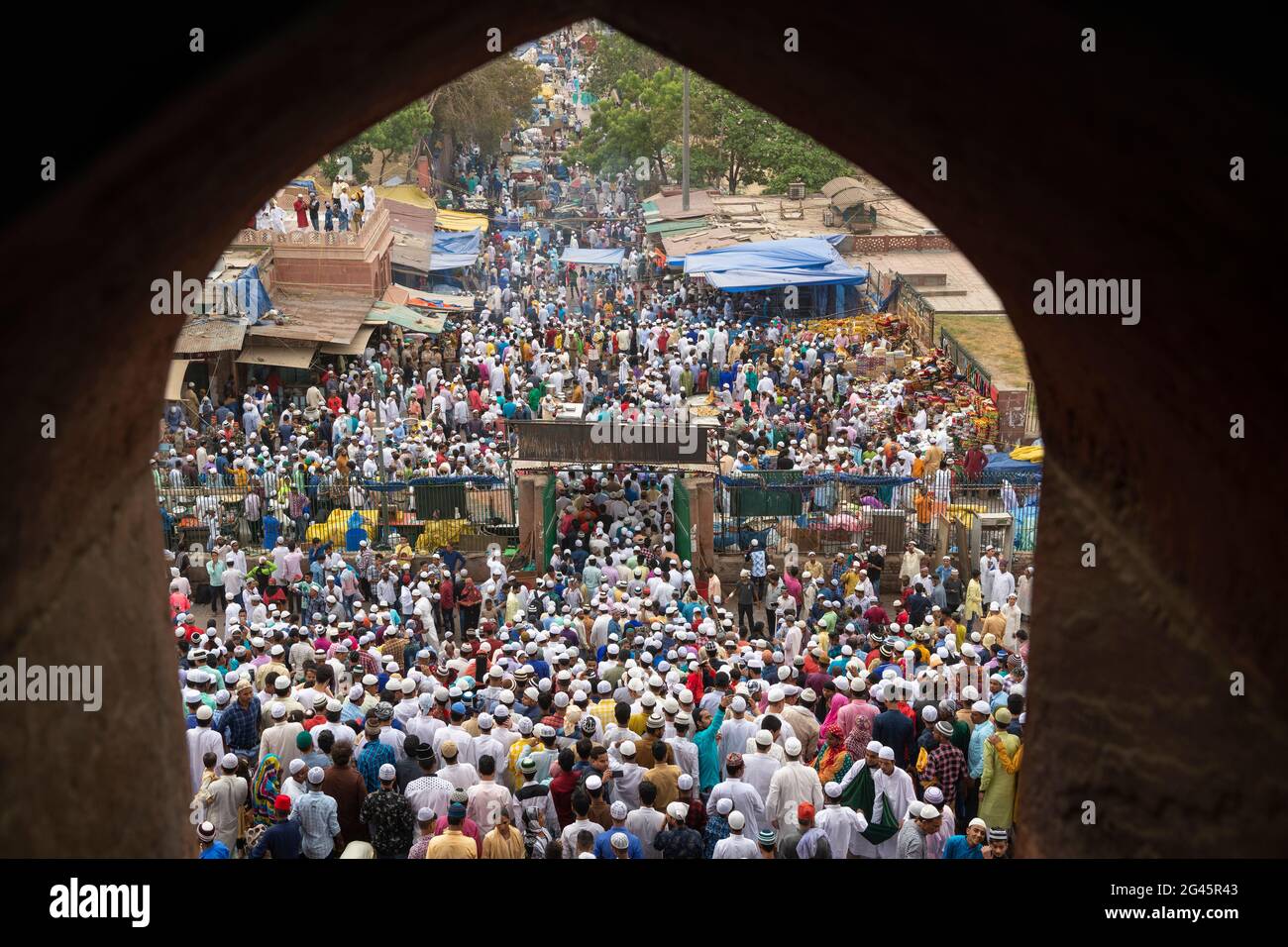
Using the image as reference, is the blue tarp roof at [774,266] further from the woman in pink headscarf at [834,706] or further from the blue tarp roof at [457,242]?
the woman in pink headscarf at [834,706]

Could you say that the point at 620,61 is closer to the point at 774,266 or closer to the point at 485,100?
the point at 485,100

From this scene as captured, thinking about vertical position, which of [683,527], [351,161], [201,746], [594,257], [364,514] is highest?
[351,161]

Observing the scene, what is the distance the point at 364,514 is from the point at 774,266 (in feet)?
48.5

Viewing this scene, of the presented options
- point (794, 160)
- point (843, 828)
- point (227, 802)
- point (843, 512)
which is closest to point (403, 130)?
point (794, 160)

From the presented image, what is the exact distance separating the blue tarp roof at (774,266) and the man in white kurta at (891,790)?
21.1m

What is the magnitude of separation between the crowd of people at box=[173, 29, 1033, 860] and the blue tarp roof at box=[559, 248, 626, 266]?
5954 millimetres

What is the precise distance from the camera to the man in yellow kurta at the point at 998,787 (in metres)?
9.12

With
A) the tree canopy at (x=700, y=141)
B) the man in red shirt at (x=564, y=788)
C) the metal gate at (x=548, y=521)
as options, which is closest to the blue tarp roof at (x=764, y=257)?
the tree canopy at (x=700, y=141)

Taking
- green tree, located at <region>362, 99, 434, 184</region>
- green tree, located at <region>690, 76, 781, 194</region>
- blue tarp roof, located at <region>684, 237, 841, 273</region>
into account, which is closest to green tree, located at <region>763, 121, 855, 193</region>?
green tree, located at <region>690, 76, 781, 194</region>

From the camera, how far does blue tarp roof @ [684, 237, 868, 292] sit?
96.5 feet

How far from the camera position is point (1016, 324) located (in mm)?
3506

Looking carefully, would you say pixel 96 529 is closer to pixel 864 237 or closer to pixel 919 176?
pixel 919 176

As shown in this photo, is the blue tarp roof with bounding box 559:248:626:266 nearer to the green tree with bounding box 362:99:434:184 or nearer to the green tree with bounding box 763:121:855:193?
the green tree with bounding box 763:121:855:193

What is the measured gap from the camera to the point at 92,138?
2273 millimetres
